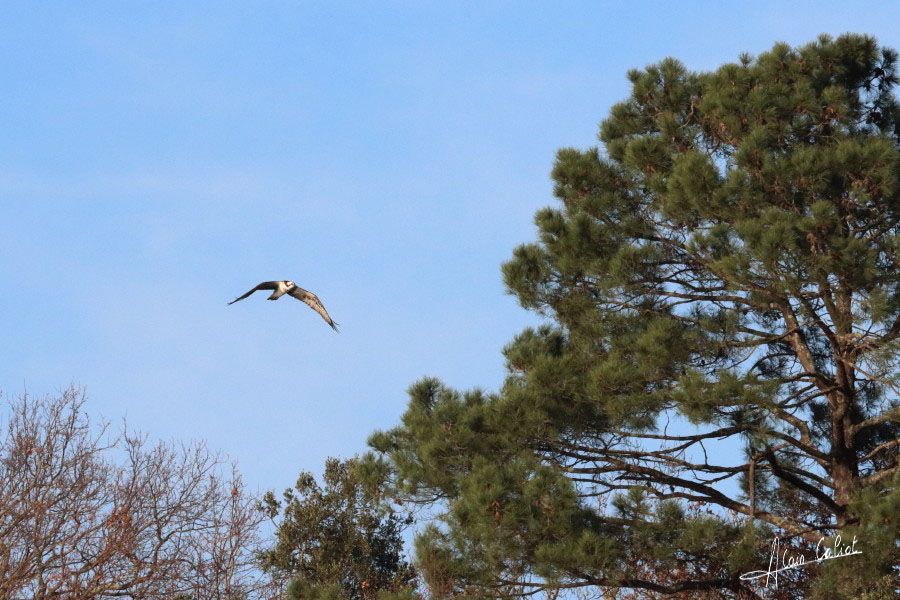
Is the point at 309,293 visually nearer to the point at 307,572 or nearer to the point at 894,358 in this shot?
the point at 894,358

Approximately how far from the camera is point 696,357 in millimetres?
11008

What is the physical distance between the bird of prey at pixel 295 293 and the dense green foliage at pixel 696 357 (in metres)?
1.21

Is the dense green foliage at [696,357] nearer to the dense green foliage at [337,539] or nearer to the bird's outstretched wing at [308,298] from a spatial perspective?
the bird's outstretched wing at [308,298]

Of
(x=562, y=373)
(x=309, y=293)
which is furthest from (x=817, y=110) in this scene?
(x=309, y=293)

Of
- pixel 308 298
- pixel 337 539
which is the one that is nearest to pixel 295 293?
pixel 308 298

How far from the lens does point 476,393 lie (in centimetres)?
1142

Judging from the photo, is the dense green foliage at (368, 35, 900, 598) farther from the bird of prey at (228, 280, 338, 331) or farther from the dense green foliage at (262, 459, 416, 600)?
the dense green foliage at (262, 459, 416, 600)

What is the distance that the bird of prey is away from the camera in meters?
11.4

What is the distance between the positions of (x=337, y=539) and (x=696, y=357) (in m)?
10.2
